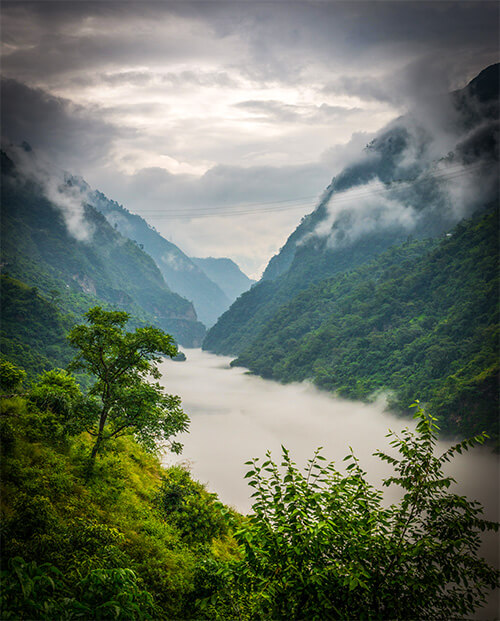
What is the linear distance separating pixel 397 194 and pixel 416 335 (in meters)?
87.5

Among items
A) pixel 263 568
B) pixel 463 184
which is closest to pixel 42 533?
pixel 263 568

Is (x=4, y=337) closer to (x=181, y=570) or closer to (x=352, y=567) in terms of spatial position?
(x=181, y=570)

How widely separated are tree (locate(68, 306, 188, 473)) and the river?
24253mm

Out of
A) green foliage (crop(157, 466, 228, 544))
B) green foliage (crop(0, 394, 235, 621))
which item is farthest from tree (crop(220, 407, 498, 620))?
green foliage (crop(157, 466, 228, 544))

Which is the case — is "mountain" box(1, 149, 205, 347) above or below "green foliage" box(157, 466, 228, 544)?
above

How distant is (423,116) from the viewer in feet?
473

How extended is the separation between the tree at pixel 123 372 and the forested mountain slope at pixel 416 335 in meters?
47.9

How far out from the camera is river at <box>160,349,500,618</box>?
4419 centimetres

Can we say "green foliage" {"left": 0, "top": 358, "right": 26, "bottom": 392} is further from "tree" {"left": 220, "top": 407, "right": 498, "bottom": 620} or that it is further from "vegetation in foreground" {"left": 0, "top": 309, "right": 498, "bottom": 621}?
"tree" {"left": 220, "top": 407, "right": 498, "bottom": 620}

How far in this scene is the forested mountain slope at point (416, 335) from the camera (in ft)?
166

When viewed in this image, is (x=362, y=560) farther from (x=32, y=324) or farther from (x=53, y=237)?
(x=53, y=237)

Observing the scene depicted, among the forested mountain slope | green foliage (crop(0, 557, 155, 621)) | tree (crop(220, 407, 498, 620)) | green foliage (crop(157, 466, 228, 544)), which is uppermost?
the forested mountain slope

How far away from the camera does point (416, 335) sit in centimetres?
7269

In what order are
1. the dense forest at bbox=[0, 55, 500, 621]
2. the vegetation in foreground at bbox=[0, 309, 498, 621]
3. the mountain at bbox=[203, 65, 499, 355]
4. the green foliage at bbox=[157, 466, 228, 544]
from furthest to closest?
the mountain at bbox=[203, 65, 499, 355]
the green foliage at bbox=[157, 466, 228, 544]
the dense forest at bbox=[0, 55, 500, 621]
the vegetation in foreground at bbox=[0, 309, 498, 621]
